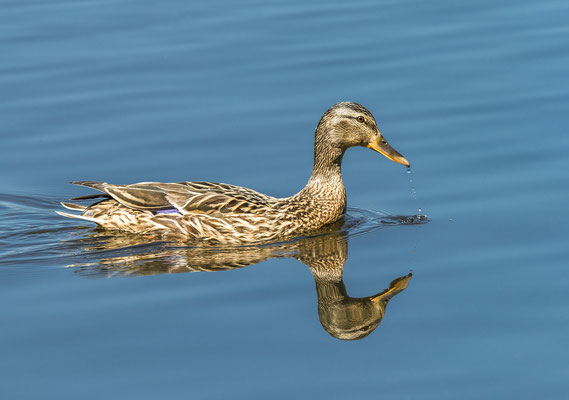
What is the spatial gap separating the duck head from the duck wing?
40.0 inches

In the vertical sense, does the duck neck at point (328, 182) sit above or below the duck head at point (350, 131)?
below

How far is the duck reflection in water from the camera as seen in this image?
8955 mm

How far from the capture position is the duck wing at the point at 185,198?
10.8 metres

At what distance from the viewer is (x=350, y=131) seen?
443 inches

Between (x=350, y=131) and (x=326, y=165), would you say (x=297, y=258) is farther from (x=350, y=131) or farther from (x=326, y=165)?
(x=350, y=131)

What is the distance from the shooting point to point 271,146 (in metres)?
12.4

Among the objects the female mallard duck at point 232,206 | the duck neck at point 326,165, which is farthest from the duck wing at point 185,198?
the duck neck at point 326,165

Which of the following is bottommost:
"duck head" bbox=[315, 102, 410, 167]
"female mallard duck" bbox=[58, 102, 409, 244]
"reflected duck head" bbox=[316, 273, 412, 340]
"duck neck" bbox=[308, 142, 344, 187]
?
"reflected duck head" bbox=[316, 273, 412, 340]

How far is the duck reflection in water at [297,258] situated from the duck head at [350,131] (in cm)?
84

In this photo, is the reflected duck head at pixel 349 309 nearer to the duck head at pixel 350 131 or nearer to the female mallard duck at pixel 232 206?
the female mallard duck at pixel 232 206

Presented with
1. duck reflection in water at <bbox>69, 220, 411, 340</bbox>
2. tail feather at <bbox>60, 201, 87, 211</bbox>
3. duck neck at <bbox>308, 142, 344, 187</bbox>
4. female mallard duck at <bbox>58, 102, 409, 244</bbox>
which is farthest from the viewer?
duck neck at <bbox>308, 142, 344, 187</bbox>

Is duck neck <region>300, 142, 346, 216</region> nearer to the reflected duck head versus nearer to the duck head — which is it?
the duck head

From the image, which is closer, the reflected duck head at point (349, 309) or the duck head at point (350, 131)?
the reflected duck head at point (349, 309)

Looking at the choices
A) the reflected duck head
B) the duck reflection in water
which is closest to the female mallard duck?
the duck reflection in water
